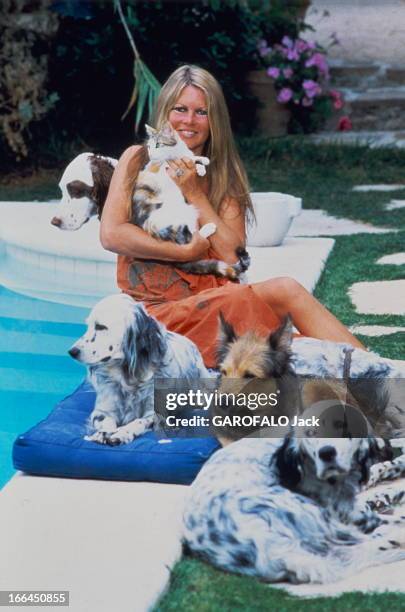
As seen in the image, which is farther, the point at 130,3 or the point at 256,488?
the point at 130,3

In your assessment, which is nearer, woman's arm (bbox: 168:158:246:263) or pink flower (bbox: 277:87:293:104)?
woman's arm (bbox: 168:158:246:263)

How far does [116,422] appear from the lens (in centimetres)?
349

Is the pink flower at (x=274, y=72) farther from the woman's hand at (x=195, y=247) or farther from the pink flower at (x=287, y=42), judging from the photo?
the woman's hand at (x=195, y=247)

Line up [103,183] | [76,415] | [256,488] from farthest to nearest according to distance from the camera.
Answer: [103,183], [76,415], [256,488]

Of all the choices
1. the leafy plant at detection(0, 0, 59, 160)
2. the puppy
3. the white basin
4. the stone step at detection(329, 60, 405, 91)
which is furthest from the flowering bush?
the puppy

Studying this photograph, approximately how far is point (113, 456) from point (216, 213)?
1.03 metres

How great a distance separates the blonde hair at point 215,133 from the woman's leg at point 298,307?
0.41 m

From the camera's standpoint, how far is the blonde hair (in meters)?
3.83

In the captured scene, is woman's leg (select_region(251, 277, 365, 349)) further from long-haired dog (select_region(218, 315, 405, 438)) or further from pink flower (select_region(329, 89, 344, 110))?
pink flower (select_region(329, 89, 344, 110))

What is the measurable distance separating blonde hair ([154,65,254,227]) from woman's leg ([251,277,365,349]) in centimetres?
41

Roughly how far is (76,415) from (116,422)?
0.20 metres

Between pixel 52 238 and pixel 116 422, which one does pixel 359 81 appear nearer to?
pixel 52 238

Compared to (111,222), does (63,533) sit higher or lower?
lower

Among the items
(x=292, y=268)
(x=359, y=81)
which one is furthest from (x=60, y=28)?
(x=292, y=268)
